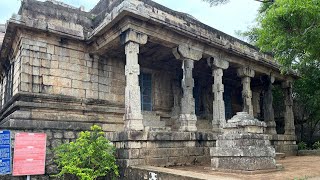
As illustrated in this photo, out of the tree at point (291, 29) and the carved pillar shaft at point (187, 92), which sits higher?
the tree at point (291, 29)

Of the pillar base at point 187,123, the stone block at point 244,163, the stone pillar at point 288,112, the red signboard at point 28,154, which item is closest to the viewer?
the red signboard at point 28,154

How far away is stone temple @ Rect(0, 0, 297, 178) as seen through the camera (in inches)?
336

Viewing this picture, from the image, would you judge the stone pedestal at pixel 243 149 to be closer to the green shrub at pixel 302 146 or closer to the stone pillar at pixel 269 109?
the stone pillar at pixel 269 109

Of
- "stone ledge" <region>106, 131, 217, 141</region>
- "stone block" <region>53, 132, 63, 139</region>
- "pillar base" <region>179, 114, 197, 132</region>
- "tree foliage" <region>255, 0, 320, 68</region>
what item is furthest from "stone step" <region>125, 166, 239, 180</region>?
"tree foliage" <region>255, 0, 320, 68</region>

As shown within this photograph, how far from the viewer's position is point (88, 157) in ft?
24.4

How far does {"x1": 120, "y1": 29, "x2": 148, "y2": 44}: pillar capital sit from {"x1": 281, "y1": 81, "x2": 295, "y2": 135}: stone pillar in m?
9.78

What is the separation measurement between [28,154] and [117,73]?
5.32 meters

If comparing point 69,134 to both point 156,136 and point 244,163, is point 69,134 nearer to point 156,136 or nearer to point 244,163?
point 156,136

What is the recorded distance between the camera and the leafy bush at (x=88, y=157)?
724 centimetres

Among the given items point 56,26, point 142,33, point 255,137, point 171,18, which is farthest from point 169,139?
point 56,26

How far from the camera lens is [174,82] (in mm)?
13312

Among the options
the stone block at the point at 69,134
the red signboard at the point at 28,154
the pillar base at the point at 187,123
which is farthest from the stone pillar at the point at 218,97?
the red signboard at the point at 28,154

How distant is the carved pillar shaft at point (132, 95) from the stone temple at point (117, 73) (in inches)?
1.1

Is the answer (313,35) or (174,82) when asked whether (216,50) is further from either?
(313,35)
